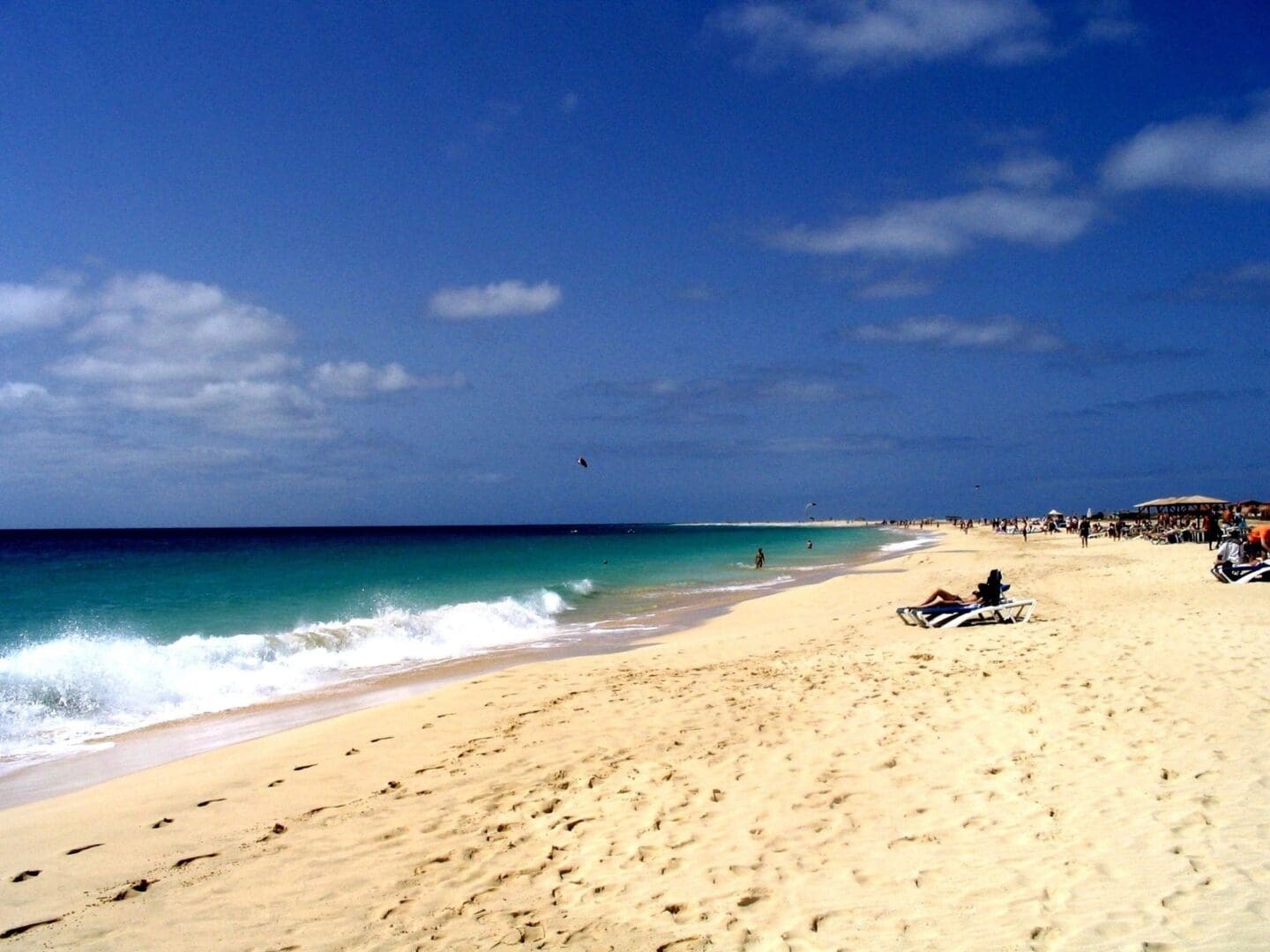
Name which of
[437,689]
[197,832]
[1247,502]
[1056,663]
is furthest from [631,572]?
[1247,502]

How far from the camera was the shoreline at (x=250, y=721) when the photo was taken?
8750 mm

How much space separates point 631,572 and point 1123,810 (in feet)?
126

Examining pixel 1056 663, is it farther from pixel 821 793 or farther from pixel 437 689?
pixel 437 689

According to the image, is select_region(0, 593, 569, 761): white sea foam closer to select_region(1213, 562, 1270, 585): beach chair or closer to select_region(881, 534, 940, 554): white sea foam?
select_region(1213, 562, 1270, 585): beach chair

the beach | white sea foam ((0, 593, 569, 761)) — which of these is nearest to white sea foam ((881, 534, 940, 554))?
white sea foam ((0, 593, 569, 761))

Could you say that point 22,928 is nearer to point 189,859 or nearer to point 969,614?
point 189,859

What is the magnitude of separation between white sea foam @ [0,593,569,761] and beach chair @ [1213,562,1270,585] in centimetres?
1591

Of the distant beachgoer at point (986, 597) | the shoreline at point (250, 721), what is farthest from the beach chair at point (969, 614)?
the shoreline at point (250, 721)

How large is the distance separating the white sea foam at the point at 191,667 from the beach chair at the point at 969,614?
8.88 m

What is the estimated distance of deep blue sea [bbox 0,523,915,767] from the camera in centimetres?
1281

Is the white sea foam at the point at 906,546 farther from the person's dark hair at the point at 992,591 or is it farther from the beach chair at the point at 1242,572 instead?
the person's dark hair at the point at 992,591

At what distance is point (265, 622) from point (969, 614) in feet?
61.0

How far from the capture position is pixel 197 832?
20.7 feet

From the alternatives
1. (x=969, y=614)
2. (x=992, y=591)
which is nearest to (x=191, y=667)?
(x=969, y=614)
